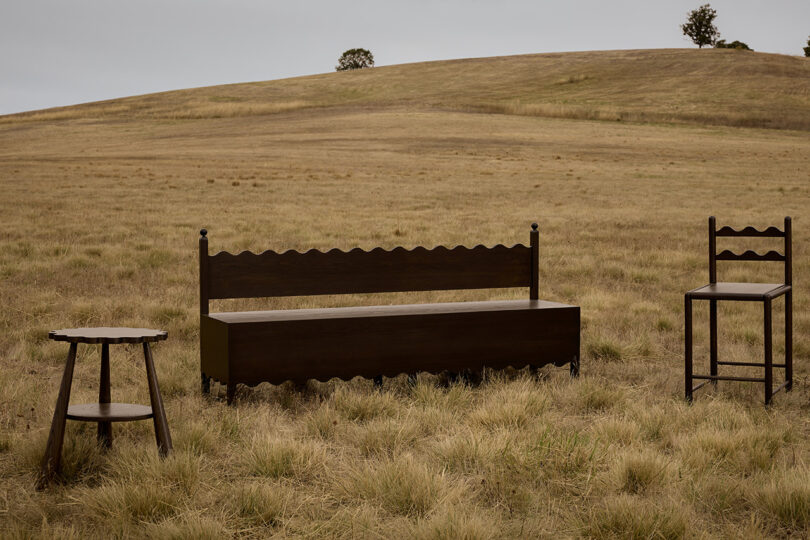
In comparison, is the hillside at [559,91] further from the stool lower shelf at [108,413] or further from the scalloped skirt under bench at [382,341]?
the stool lower shelf at [108,413]

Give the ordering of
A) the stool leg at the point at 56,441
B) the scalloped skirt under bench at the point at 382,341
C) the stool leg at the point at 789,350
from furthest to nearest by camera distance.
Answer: the stool leg at the point at 789,350 → the scalloped skirt under bench at the point at 382,341 → the stool leg at the point at 56,441

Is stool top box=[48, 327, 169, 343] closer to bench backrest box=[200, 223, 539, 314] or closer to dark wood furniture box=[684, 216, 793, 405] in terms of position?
bench backrest box=[200, 223, 539, 314]

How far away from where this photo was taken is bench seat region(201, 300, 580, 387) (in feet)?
19.8

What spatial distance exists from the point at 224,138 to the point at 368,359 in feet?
128

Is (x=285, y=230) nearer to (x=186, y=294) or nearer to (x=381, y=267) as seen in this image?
(x=186, y=294)

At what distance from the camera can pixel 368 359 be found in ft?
20.9

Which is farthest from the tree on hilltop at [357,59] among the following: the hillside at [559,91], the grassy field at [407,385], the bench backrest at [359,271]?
the bench backrest at [359,271]

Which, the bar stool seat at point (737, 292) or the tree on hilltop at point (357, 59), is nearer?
the bar stool seat at point (737, 292)

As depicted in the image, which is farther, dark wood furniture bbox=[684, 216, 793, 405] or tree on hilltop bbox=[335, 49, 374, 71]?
tree on hilltop bbox=[335, 49, 374, 71]

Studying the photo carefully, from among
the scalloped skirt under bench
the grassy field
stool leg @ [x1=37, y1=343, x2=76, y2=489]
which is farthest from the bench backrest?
stool leg @ [x1=37, y1=343, x2=76, y2=489]

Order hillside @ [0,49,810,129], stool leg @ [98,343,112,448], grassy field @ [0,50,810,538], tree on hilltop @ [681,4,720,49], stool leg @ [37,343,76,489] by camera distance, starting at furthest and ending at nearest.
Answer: tree on hilltop @ [681,4,720,49], hillside @ [0,49,810,129], stool leg @ [98,343,112,448], stool leg @ [37,343,76,489], grassy field @ [0,50,810,538]

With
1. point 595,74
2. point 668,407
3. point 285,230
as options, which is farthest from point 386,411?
point 595,74

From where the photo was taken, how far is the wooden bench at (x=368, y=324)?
20.0 feet

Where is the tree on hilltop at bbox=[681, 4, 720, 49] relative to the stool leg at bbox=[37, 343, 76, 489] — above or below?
above
